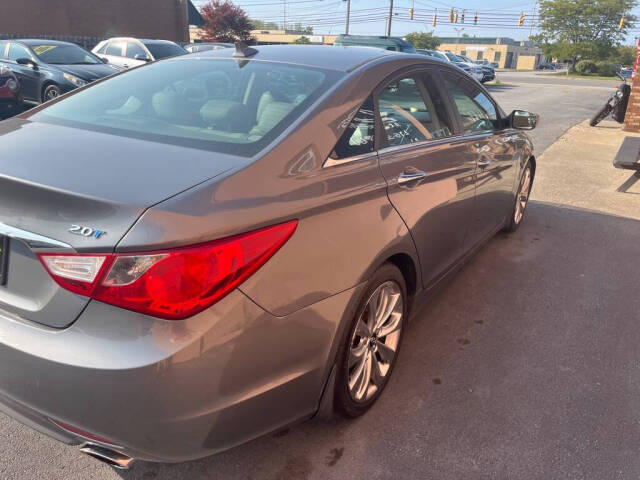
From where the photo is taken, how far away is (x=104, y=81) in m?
2.97

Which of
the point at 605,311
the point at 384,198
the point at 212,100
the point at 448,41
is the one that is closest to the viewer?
the point at 384,198

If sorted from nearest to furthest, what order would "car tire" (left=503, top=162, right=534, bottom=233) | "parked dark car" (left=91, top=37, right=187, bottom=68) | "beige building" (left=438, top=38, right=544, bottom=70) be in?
"car tire" (left=503, top=162, right=534, bottom=233)
"parked dark car" (left=91, top=37, right=187, bottom=68)
"beige building" (left=438, top=38, right=544, bottom=70)

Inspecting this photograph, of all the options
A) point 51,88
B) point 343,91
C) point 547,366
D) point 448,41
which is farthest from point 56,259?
point 448,41

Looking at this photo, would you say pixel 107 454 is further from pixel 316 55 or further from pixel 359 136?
pixel 316 55

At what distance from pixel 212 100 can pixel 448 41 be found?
127619 millimetres

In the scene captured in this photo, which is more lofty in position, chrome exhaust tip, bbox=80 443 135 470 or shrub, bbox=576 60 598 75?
chrome exhaust tip, bbox=80 443 135 470

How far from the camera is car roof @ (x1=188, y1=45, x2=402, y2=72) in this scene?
2623mm

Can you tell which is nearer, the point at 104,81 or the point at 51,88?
the point at 104,81

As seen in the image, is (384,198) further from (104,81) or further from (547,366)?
(104,81)

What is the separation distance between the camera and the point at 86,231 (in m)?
1.55

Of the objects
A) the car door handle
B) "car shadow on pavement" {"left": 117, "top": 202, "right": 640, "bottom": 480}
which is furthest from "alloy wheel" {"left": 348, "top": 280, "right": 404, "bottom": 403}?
the car door handle

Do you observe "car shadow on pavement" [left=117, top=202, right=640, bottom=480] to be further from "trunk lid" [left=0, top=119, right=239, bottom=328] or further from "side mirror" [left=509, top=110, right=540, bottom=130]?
"side mirror" [left=509, top=110, right=540, bottom=130]

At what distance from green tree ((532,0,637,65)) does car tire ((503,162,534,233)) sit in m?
80.7

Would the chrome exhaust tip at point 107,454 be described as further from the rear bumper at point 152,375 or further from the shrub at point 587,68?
the shrub at point 587,68
